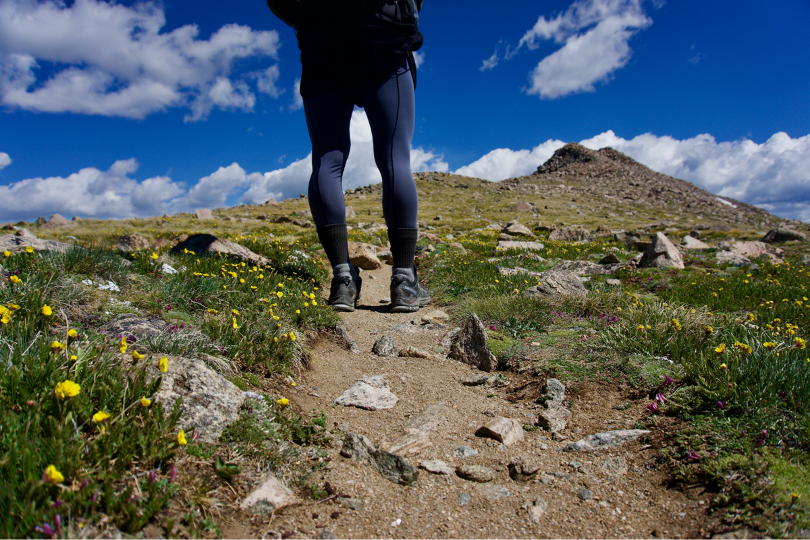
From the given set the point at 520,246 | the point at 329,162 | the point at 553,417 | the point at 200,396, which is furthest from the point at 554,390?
the point at 520,246

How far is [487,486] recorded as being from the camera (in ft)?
5.62

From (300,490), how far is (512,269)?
5.37 metres

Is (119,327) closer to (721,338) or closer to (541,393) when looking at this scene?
(541,393)

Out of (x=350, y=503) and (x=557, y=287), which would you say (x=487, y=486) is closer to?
(x=350, y=503)

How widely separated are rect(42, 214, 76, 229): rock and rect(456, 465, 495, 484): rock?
2458cm

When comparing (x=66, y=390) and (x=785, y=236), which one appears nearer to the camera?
(x=66, y=390)

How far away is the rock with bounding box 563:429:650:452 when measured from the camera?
1908mm

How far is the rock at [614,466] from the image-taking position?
1.72 metres

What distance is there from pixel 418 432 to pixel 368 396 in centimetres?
51

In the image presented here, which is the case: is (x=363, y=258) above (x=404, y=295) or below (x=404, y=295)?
above

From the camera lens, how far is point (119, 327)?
238 cm

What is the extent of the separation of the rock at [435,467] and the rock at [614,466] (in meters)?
0.66

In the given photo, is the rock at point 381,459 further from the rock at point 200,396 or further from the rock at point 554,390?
the rock at point 554,390

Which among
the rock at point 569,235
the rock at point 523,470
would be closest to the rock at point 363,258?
the rock at point 523,470
